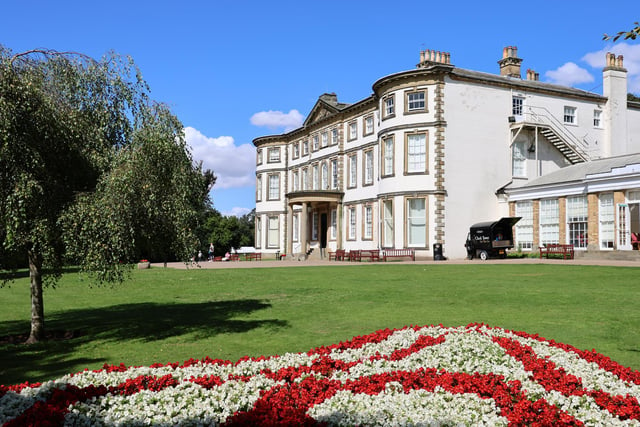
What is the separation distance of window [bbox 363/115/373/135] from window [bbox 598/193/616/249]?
16.3 meters

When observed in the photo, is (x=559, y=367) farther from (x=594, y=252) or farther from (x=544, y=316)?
(x=594, y=252)

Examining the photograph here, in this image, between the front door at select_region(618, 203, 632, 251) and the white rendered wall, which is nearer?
the front door at select_region(618, 203, 632, 251)

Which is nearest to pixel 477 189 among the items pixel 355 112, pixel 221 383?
pixel 355 112

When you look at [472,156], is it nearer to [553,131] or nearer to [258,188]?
[553,131]

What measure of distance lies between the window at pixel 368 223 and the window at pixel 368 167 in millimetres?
1893

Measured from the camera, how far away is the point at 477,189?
3416cm

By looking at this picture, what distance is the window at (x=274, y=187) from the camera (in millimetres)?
52400

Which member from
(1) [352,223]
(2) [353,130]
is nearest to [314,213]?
(1) [352,223]

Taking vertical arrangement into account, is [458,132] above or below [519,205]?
above

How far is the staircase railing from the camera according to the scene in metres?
36.0

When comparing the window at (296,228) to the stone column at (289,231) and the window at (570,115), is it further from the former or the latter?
the window at (570,115)

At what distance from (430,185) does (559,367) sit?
92.3 feet

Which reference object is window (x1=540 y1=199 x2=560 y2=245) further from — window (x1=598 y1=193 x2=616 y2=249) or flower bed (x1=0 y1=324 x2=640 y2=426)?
flower bed (x1=0 y1=324 x2=640 y2=426)

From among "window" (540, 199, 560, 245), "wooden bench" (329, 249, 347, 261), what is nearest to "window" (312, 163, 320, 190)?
"wooden bench" (329, 249, 347, 261)
